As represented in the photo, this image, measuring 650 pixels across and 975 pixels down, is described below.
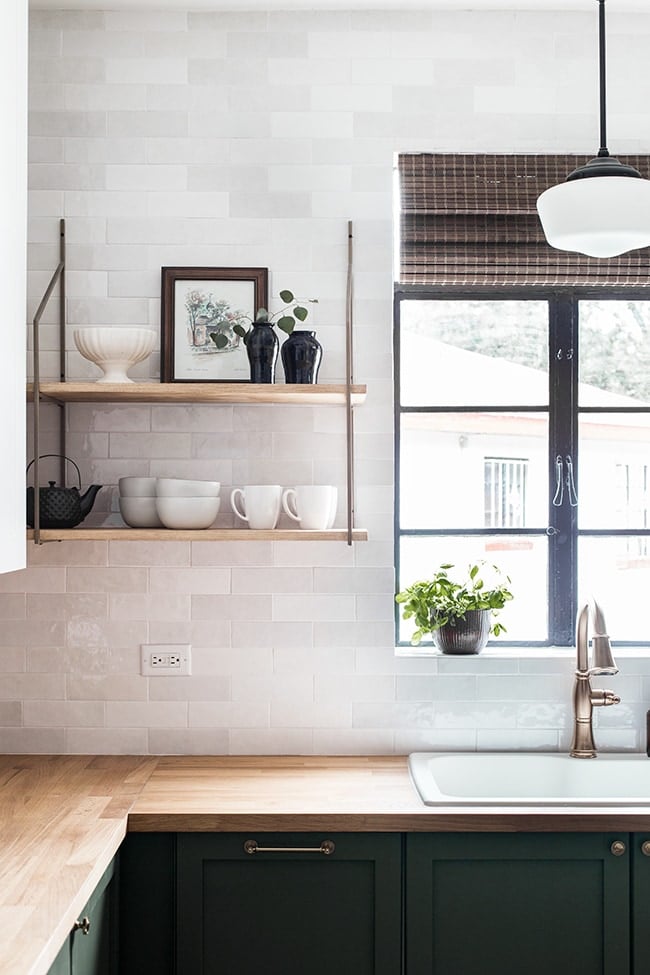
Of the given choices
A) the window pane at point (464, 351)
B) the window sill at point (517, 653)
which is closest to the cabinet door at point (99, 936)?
the window sill at point (517, 653)

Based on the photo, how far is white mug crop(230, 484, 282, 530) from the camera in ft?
7.67

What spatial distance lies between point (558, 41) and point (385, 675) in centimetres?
183

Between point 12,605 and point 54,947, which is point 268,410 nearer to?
point 12,605

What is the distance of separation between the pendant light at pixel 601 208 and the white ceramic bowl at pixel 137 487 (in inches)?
46.5

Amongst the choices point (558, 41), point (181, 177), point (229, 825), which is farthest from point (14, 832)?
Answer: point (558, 41)

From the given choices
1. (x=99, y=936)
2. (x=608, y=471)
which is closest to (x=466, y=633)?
(x=608, y=471)

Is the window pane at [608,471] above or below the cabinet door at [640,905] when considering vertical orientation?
above

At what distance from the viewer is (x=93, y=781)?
2279 mm

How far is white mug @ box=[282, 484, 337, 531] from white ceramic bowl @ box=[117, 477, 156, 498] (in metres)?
0.35

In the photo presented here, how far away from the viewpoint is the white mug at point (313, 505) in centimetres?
234

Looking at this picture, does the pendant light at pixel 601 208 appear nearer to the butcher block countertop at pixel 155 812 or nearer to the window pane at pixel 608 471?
the window pane at pixel 608 471

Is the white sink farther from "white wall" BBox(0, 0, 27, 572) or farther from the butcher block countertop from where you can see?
"white wall" BBox(0, 0, 27, 572)

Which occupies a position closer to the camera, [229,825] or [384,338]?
[229,825]

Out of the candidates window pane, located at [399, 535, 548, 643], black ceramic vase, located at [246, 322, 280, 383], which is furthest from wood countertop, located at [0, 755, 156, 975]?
black ceramic vase, located at [246, 322, 280, 383]
